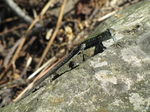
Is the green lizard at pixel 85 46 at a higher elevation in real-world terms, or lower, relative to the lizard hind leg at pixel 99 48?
higher

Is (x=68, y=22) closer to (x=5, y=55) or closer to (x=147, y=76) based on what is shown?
(x=5, y=55)

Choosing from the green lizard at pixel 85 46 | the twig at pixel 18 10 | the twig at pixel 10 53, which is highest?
the twig at pixel 18 10

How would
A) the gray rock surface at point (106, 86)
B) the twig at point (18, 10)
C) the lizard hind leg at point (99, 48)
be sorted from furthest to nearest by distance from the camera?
the twig at point (18, 10), the lizard hind leg at point (99, 48), the gray rock surface at point (106, 86)

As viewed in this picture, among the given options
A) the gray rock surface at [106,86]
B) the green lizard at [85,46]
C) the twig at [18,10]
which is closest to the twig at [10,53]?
the twig at [18,10]

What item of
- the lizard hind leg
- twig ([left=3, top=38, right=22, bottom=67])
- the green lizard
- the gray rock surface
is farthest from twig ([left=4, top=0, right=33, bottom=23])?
the gray rock surface

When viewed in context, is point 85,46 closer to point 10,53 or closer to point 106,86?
point 106,86

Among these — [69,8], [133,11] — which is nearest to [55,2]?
[69,8]

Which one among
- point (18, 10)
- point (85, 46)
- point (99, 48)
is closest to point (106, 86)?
point (99, 48)

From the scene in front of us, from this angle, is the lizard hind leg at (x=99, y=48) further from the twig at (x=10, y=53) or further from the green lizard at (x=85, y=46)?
the twig at (x=10, y=53)

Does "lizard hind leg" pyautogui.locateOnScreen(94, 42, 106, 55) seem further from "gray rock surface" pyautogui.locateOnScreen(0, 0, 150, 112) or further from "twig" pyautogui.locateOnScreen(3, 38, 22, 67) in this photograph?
"twig" pyautogui.locateOnScreen(3, 38, 22, 67)
